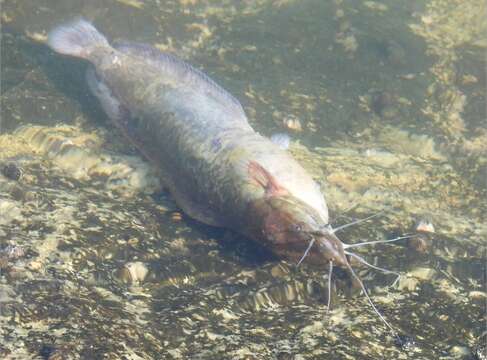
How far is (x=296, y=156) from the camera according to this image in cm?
480

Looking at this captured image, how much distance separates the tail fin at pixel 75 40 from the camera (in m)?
5.16

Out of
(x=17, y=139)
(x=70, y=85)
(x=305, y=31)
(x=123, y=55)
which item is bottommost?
(x=17, y=139)

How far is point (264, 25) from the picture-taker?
641cm

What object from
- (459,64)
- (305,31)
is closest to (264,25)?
(305,31)

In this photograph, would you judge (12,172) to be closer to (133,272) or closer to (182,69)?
(133,272)

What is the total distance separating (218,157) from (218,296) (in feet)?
4.14

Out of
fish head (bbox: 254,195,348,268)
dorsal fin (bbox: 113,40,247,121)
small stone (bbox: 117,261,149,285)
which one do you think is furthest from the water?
dorsal fin (bbox: 113,40,247,121)

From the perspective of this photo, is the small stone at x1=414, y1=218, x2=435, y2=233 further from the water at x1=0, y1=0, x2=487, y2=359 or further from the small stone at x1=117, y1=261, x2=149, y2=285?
the small stone at x1=117, y1=261, x2=149, y2=285

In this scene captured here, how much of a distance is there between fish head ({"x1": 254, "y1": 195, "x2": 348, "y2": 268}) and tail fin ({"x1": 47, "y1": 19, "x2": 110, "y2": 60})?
2.88 m

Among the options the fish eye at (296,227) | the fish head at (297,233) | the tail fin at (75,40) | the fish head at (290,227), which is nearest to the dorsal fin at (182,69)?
the tail fin at (75,40)

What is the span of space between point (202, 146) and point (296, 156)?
1134 millimetres

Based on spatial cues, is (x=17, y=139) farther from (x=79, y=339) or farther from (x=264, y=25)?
(x=264, y=25)

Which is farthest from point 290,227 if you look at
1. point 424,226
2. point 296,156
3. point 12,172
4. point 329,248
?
point 12,172

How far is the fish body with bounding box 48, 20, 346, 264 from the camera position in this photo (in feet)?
11.3
